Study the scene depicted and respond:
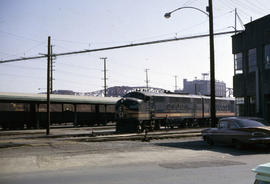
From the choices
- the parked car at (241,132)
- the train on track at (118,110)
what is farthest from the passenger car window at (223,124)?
the train on track at (118,110)

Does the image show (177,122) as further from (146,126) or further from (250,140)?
(250,140)

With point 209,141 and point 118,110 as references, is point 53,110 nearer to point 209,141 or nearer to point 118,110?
point 118,110

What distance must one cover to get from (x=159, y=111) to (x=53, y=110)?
44.9 ft

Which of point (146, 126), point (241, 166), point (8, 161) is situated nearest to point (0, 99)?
point (146, 126)

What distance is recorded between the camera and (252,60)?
25.0m

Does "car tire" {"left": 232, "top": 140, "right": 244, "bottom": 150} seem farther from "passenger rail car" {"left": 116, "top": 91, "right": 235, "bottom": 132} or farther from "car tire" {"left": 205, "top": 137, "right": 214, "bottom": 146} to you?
"passenger rail car" {"left": 116, "top": 91, "right": 235, "bottom": 132}

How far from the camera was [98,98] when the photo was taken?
43.1 meters

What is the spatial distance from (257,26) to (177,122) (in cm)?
1234

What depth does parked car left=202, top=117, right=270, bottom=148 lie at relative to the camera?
14.1 m

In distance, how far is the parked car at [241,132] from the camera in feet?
46.2

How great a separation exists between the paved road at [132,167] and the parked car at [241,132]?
0.55m

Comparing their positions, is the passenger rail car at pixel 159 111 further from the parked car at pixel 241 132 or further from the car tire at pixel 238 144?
the car tire at pixel 238 144

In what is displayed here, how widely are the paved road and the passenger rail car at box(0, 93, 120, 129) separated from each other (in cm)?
2092

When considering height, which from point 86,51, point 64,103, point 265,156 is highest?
point 86,51
